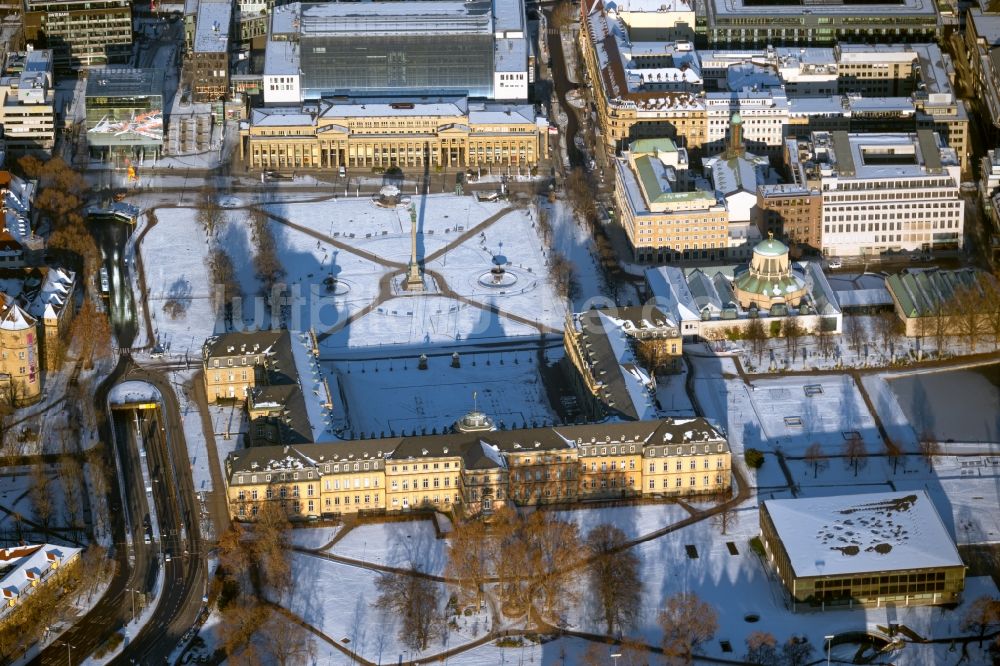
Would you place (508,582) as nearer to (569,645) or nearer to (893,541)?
(569,645)

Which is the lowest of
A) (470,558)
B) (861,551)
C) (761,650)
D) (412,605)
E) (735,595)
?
(761,650)

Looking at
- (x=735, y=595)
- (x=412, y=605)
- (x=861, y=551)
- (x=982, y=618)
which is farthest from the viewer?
(x=861, y=551)

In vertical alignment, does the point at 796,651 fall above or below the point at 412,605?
below

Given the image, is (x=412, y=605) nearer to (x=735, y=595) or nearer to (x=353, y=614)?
(x=353, y=614)

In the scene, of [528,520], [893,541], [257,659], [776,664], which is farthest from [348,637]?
[893,541]

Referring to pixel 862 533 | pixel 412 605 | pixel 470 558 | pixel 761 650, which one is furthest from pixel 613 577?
pixel 862 533

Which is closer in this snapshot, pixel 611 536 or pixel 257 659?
pixel 257 659

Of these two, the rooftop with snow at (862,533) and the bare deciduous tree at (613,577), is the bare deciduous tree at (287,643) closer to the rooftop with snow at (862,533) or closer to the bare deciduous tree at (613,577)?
the bare deciduous tree at (613,577)

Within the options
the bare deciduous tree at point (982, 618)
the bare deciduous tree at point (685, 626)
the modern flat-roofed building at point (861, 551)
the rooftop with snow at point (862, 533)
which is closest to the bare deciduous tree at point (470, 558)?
the bare deciduous tree at point (685, 626)
